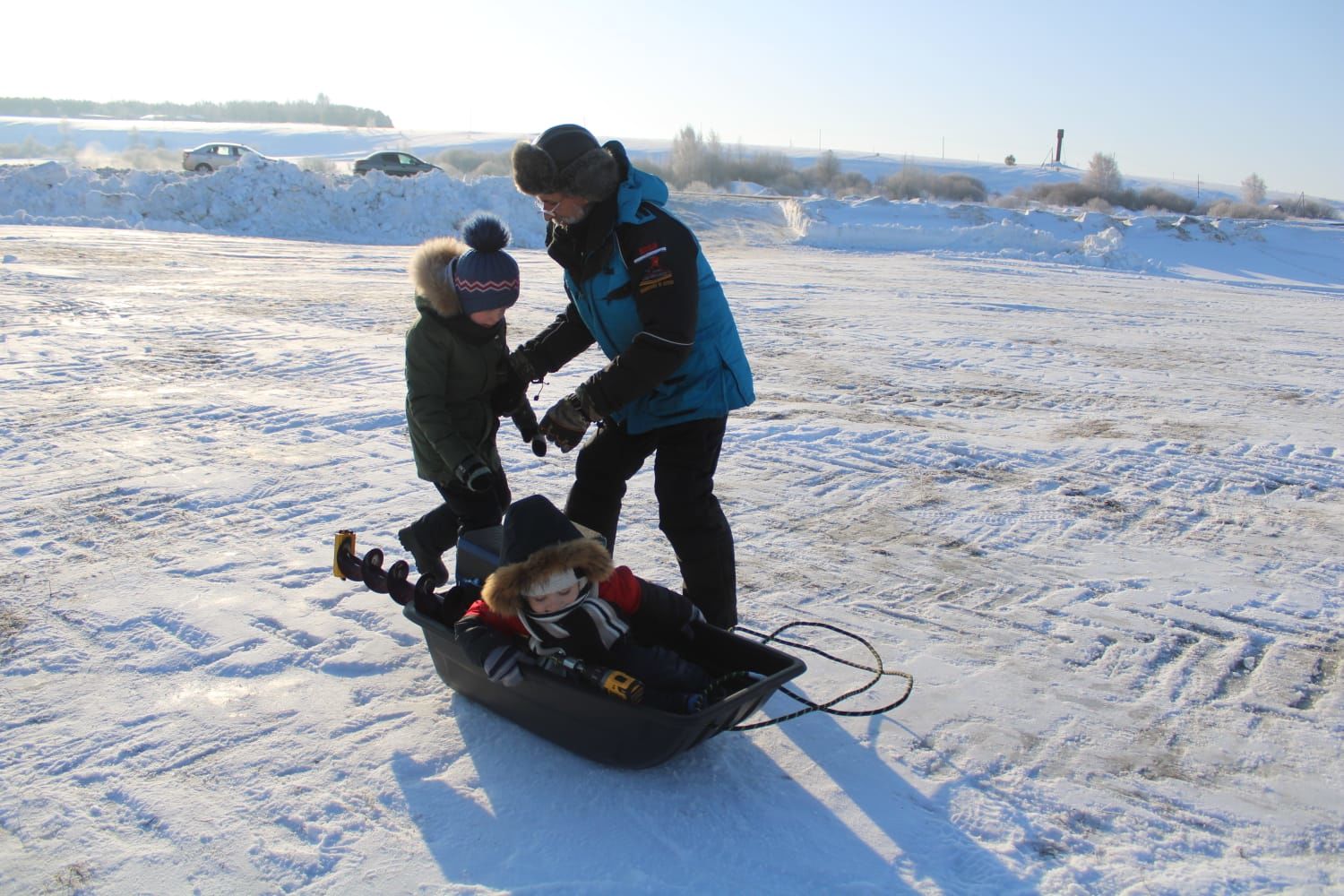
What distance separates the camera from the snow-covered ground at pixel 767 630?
2.40m

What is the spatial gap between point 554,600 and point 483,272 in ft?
3.70

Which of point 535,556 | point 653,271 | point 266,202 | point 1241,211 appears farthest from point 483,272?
point 1241,211

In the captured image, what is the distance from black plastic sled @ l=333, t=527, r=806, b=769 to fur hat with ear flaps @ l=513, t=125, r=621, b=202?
1225 millimetres

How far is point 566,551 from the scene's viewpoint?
2.60 m

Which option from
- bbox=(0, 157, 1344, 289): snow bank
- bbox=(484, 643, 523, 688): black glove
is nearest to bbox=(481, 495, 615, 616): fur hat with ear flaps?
bbox=(484, 643, 523, 688): black glove

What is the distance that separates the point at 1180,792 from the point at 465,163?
138ft

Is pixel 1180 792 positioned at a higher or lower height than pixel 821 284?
lower

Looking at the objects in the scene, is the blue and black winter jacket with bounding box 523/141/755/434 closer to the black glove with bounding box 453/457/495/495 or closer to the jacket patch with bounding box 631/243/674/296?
the jacket patch with bounding box 631/243/674/296

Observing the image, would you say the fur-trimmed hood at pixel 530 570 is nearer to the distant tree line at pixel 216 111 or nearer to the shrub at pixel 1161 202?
the shrub at pixel 1161 202

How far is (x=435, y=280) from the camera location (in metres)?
3.18

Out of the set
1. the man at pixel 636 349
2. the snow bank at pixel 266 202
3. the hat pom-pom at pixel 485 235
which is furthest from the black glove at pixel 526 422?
the snow bank at pixel 266 202

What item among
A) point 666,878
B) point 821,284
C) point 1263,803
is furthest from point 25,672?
point 821,284

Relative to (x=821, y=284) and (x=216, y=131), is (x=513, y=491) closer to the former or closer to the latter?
(x=821, y=284)

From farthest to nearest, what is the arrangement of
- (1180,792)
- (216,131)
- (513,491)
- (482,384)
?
1. (216,131)
2. (513,491)
3. (482,384)
4. (1180,792)
